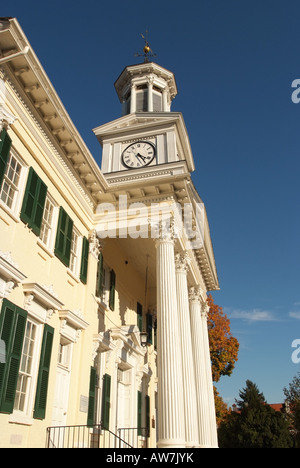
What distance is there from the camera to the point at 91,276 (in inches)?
482

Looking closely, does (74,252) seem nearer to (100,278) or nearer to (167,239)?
(100,278)

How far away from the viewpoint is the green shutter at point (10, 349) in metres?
7.12

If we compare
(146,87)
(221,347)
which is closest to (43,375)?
(146,87)

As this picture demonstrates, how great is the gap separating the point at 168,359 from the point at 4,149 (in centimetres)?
713

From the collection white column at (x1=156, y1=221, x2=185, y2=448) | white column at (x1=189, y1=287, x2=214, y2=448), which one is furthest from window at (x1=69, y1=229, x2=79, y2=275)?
white column at (x1=189, y1=287, x2=214, y2=448)

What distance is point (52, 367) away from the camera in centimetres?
908

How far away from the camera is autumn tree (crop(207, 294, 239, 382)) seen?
29781 mm

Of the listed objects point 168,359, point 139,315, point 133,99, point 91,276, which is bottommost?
point 168,359

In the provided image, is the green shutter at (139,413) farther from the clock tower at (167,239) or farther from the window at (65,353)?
the window at (65,353)

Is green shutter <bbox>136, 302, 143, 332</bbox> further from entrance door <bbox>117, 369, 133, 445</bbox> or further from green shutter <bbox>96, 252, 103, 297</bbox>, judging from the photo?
green shutter <bbox>96, 252, 103, 297</bbox>

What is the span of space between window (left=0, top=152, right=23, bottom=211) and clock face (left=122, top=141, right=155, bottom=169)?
25.6 feet

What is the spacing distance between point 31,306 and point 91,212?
17.0 feet

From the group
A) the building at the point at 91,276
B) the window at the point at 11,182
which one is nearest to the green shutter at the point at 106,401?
the building at the point at 91,276
